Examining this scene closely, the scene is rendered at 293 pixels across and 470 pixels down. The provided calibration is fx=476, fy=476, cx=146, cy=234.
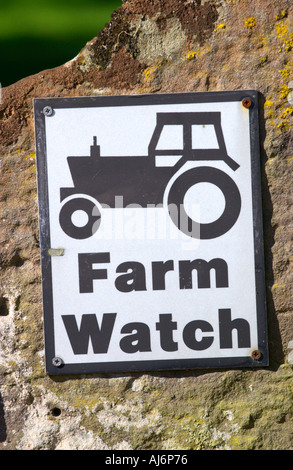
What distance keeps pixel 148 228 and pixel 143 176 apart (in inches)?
4.4

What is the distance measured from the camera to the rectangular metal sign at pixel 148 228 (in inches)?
39.9

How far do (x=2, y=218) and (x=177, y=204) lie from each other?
38cm

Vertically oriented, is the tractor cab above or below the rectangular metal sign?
above

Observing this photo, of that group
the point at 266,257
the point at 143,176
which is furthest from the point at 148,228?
the point at 266,257

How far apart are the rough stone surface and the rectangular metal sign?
3 centimetres

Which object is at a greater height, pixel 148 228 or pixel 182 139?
pixel 182 139

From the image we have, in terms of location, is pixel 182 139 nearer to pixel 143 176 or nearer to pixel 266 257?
pixel 143 176

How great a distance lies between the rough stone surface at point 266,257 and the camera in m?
1.02

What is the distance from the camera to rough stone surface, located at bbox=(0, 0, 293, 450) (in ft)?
3.33

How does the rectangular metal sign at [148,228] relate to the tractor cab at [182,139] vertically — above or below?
below

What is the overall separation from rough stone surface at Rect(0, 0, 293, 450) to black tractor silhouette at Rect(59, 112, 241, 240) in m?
0.07

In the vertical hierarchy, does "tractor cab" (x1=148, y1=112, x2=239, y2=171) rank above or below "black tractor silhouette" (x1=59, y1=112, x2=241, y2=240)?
above

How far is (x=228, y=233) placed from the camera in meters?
1.02

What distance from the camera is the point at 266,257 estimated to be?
103 cm
